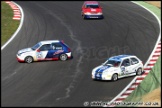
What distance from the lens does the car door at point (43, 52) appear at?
29.7 metres

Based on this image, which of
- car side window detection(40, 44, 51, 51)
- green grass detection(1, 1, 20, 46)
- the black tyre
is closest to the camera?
the black tyre

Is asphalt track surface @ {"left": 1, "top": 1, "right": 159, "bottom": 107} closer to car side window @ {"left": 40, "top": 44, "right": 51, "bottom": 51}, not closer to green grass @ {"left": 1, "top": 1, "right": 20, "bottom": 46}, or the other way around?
green grass @ {"left": 1, "top": 1, "right": 20, "bottom": 46}

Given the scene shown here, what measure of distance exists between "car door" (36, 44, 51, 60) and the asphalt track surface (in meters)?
0.54

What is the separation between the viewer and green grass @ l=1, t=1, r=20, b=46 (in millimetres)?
35897

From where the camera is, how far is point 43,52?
98.1 feet

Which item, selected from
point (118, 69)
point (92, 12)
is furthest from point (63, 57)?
point (92, 12)

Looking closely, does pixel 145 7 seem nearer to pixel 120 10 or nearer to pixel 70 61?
pixel 120 10

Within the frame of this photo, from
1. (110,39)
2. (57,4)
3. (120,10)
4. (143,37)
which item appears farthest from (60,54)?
(57,4)

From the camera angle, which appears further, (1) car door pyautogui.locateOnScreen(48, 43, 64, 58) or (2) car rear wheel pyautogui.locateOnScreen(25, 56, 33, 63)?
(1) car door pyautogui.locateOnScreen(48, 43, 64, 58)

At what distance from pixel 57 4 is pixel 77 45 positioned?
58.6 ft

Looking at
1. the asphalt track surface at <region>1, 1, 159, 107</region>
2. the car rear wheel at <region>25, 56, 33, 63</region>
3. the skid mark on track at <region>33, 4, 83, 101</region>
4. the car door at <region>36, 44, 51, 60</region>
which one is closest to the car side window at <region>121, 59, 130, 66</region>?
the asphalt track surface at <region>1, 1, 159, 107</region>

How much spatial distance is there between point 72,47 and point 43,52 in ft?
12.2

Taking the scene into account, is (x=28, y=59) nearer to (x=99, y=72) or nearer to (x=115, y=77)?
(x=99, y=72)

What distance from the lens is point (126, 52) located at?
104ft
